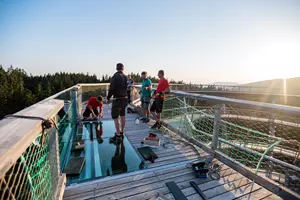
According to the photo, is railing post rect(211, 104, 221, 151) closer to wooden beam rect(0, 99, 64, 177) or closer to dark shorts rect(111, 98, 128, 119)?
dark shorts rect(111, 98, 128, 119)

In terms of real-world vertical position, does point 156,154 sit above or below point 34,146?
below

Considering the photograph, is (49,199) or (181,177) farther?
(181,177)

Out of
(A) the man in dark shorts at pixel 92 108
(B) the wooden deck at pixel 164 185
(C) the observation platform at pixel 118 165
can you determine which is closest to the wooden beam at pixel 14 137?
(C) the observation platform at pixel 118 165

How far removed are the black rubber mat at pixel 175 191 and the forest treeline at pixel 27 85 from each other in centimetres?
A: 3626

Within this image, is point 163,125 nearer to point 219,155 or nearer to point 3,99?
point 219,155

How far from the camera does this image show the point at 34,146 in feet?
3.40

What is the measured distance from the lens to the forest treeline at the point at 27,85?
38.7 m

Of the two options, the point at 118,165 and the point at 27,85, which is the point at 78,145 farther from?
the point at 27,85

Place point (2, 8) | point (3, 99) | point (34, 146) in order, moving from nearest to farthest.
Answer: point (34, 146) → point (3, 99) → point (2, 8)

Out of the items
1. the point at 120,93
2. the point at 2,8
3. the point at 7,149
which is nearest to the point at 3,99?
the point at 120,93

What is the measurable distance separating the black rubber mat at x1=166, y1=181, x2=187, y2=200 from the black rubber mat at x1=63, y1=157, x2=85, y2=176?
133 centimetres

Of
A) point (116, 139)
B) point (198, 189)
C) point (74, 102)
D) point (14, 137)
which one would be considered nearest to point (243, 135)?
point (198, 189)

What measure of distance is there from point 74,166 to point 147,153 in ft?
4.09

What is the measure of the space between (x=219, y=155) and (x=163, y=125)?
201cm
